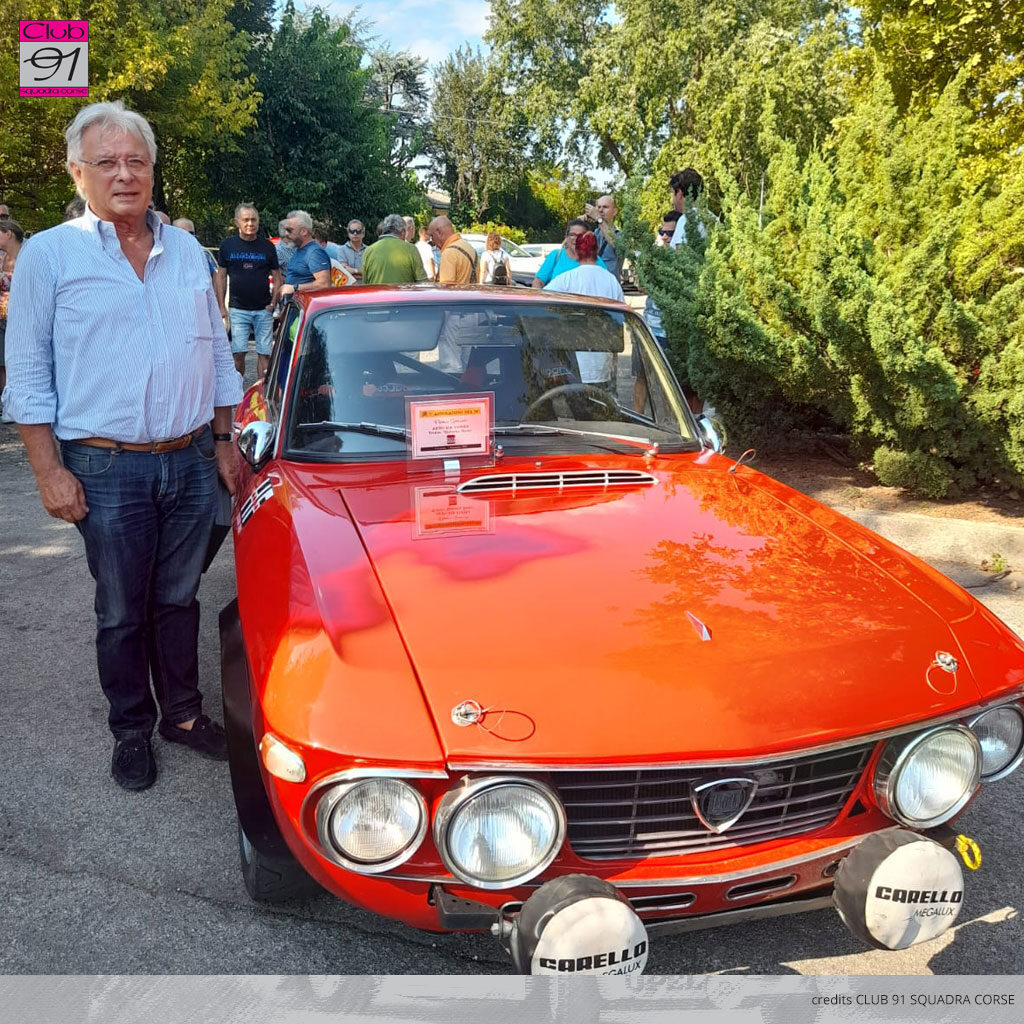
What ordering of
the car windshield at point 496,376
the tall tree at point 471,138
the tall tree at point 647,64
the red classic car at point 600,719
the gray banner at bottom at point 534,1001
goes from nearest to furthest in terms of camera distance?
1. the gray banner at bottom at point 534,1001
2. the red classic car at point 600,719
3. the car windshield at point 496,376
4. the tall tree at point 647,64
5. the tall tree at point 471,138

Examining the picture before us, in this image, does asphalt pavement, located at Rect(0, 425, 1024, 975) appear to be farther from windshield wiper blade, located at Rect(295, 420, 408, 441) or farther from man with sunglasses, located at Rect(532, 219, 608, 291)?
man with sunglasses, located at Rect(532, 219, 608, 291)

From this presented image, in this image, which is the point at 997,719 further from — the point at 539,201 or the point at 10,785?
the point at 539,201

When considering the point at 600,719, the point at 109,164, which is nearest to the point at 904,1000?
the point at 600,719

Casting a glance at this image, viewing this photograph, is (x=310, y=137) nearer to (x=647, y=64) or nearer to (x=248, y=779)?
(x=647, y=64)

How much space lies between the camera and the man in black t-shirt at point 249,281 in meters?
9.39

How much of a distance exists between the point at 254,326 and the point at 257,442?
663cm

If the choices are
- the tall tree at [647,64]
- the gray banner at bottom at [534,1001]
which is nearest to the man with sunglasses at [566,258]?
the gray banner at bottom at [534,1001]

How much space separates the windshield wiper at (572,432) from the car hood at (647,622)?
0.43m

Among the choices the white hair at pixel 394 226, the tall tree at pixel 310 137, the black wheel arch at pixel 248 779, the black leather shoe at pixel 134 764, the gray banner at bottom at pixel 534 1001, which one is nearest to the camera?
the gray banner at bottom at pixel 534 1001

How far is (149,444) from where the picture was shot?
3.05 meters

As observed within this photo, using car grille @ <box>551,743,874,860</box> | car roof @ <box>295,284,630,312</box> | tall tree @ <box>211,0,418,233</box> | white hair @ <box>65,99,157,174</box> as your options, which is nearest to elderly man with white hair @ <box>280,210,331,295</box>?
car roof @ <box>295,284,630,312</box>

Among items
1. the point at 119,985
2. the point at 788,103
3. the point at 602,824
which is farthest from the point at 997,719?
the point at 788,103

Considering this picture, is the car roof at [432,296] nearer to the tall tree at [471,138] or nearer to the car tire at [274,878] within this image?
the car tire at [274,878]

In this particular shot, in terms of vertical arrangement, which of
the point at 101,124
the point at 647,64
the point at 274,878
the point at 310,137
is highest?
the point at 647,64
